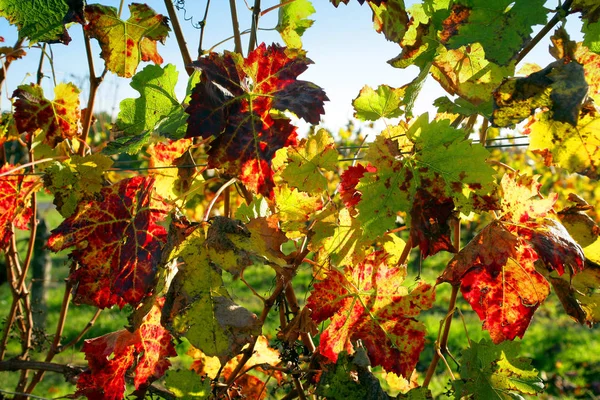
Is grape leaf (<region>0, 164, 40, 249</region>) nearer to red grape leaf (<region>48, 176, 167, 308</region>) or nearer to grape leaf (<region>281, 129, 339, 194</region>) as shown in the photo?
red grape leaf (<region>48, 176, 167, 308</region>)

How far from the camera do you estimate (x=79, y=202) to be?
1114mm

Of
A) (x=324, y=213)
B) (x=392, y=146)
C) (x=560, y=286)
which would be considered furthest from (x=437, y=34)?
(x=560, y=286)

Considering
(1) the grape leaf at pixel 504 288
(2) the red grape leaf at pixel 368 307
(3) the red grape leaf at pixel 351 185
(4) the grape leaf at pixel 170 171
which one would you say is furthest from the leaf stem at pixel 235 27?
(1) the grape leaf at pixel 504 288

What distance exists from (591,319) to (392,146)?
561mm

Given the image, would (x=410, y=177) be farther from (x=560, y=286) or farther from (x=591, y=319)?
(x=591, y=319)

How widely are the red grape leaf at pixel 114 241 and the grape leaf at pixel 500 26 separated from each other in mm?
598

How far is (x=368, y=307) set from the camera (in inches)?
41.9

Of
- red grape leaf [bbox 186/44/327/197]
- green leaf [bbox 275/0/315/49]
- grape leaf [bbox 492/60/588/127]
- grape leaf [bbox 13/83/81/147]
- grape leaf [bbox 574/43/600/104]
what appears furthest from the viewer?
grape leaf [bbox 13/83/81/147]

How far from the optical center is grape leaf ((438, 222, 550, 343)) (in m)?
0.96

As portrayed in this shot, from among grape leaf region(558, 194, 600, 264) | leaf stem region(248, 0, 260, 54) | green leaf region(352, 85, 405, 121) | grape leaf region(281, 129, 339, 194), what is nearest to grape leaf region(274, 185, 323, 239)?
grape leaf region(281, 129, 339, 194)

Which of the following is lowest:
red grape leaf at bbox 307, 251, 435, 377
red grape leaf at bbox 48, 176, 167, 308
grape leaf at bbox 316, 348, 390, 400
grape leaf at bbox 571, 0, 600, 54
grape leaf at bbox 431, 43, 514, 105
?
grape leaf at bbox 316, 348, 390, 400

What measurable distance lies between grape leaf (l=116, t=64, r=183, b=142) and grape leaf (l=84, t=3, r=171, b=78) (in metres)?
0.21

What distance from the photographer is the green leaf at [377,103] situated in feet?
3.46

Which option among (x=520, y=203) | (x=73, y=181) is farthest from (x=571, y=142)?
(x=73, y=181)
